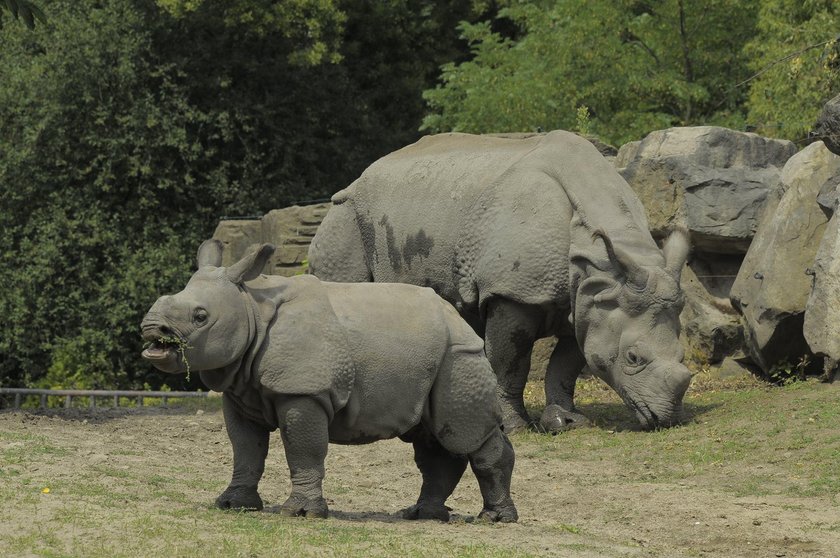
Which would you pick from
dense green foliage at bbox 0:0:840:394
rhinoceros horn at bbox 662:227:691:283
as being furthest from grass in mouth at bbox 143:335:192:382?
dense green foliage at bbox 0:0:840:394

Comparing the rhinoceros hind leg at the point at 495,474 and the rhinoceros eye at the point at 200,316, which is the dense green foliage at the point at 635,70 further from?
the rhinoceros eye at the point at 200,316

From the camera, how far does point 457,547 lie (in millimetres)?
8422

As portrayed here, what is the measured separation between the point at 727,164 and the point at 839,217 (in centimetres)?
340

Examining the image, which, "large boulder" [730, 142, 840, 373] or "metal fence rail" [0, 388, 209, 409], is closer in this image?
"large boulder" [730, 142, 840, 373]

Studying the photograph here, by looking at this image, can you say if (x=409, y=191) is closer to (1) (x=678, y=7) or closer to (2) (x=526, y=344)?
(2) (x=526, y=344)

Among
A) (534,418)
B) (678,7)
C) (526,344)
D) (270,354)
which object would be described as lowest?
(534,418)

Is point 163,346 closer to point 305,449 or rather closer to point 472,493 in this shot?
point 305,449

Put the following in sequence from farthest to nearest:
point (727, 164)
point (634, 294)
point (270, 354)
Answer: point (727, 164) < point (634, 294) < point (270, 354)

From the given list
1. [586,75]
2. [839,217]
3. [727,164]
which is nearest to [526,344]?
[839,217]

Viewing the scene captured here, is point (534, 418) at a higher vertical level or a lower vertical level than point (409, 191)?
lower

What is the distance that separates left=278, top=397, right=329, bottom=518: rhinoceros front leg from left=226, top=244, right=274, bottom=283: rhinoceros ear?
790 millimetres

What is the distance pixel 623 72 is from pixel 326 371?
1698 cm

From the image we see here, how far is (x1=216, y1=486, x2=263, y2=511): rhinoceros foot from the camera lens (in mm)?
9352

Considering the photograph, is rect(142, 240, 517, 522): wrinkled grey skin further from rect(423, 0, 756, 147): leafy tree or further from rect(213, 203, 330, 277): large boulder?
rect(423, 0, 756, 147): leafy tree
